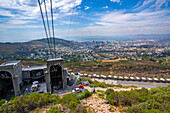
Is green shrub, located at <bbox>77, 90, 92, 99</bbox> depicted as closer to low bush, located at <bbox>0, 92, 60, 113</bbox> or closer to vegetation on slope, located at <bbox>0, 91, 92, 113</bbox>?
vegetation on slope, located at <bbox>0, 91, 92, 113</bbox>

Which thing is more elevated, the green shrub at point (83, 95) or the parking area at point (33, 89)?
the green shrub at point (83, 95)

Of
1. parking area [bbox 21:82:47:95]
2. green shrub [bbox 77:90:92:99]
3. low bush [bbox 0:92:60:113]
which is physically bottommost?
parking area [bbox 21:82:47:95]

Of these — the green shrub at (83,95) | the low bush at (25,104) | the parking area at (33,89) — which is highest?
the low bush at (25,104)

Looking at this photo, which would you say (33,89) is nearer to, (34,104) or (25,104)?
(34,104)

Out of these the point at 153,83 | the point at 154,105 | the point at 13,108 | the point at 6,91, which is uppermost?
the point at 154,105

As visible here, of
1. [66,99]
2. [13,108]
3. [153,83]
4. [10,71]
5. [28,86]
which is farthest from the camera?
[153,83]

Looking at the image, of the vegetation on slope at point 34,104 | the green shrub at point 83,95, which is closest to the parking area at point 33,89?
the vegetation on slope at point 34,104

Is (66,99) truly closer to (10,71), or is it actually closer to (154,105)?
(154,105)

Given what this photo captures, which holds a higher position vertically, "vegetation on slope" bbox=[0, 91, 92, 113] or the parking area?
"vegetation on slope" bbox=[0, 91, 92, 113]

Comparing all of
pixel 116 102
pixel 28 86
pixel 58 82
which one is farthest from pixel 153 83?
pixel 28 86

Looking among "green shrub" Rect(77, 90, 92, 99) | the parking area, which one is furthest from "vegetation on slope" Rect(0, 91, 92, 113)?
the parking area

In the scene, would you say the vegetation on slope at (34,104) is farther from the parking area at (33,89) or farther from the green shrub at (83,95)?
the parking area at (33,89)
